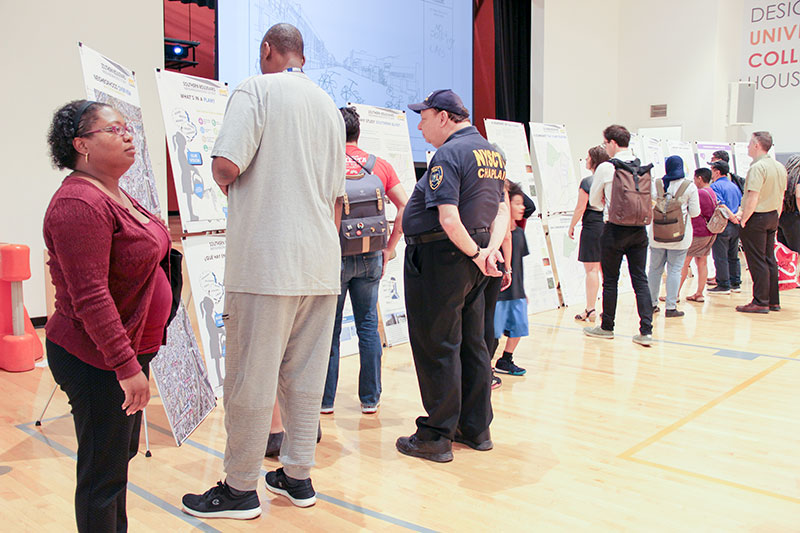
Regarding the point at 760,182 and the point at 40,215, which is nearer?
the point at 40,215

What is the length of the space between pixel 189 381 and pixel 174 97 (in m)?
1.47

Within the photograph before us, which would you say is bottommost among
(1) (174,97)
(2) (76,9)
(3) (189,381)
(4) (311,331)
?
(3) (189,381)

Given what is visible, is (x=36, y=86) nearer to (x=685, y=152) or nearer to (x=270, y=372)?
(x=270, y=372)

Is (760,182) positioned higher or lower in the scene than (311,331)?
higher

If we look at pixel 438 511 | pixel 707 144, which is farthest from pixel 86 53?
Answer: pixel 707 144

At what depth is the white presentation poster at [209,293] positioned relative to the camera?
11.8 feet

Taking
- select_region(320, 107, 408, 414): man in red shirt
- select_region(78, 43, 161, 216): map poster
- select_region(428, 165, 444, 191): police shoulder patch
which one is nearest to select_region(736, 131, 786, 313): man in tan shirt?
select_region(320, 107, 408, 414): man in red shirt

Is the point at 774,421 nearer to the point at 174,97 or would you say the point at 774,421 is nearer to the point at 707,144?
the point at 174,97

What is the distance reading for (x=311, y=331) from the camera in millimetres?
2305

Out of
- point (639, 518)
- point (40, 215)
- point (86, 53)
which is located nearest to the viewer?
point (639, 518)

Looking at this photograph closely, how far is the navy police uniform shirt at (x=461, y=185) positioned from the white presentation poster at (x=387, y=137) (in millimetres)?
1996

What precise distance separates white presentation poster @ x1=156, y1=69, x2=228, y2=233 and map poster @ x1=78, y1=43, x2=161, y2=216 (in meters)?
0.22

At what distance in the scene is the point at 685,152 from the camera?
916 cm

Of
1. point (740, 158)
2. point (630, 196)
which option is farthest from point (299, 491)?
point (740, 158)
